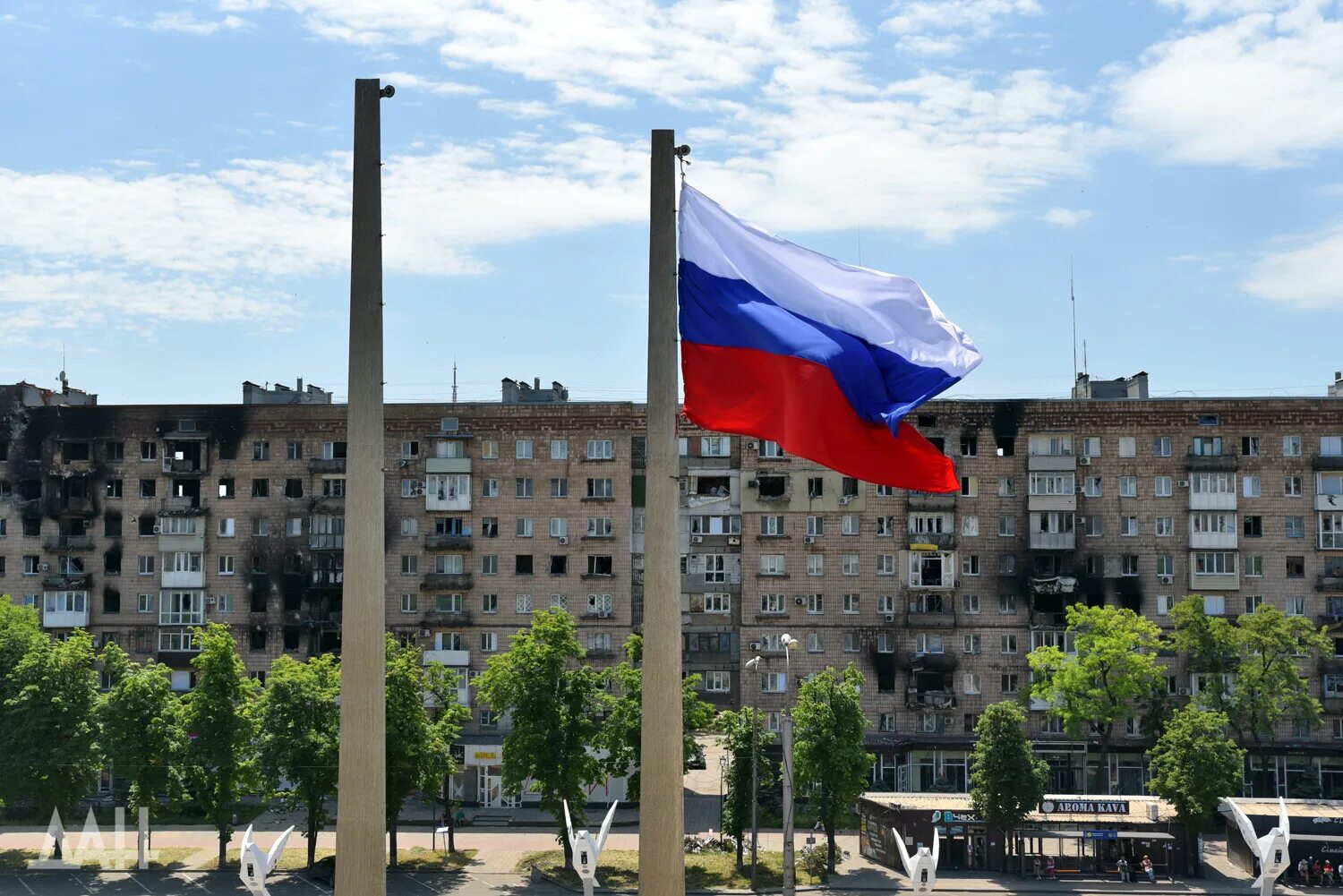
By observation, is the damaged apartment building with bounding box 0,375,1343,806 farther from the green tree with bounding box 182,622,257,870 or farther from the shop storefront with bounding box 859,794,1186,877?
the green tree with bounding box 182,622,257,870

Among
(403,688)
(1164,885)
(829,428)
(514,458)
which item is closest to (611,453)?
(514,458)

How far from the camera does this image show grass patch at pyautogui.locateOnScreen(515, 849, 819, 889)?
69500 millimetres

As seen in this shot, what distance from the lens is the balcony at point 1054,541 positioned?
91.8 m

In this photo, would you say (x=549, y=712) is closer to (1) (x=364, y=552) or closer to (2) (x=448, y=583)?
(2) (x=448, y=583)

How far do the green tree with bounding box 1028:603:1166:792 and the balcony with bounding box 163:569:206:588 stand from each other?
157 ft

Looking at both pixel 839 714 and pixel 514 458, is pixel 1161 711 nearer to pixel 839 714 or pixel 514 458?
pixel 839 714

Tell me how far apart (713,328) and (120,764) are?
195 feet

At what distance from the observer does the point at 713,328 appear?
66.5 ft

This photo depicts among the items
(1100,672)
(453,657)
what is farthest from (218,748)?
(1100,672)

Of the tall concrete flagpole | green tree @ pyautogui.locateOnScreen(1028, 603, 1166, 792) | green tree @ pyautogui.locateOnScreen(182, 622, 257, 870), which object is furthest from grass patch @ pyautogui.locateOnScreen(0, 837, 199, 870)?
the tall concrete flagpole

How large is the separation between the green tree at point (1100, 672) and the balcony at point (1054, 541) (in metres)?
6.17

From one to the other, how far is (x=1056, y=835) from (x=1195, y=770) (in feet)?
22.8

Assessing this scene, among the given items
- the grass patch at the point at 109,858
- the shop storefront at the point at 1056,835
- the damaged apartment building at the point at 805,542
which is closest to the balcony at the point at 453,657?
the damaged apartment building at the point at 805,542

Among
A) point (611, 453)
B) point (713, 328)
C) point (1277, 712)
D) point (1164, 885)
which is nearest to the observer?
point (713, 328)
